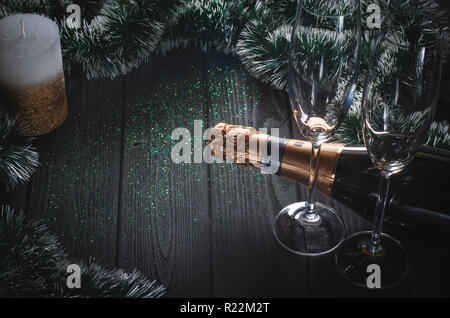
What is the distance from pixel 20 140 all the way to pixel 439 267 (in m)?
0.62

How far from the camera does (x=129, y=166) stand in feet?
2.94

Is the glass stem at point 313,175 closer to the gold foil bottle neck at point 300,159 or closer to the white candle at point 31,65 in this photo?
the gold foil bottle neck at point 300,159

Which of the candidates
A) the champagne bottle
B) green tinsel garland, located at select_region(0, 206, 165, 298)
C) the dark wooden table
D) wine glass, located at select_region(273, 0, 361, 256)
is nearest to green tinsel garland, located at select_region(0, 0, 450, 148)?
the dark wooden table

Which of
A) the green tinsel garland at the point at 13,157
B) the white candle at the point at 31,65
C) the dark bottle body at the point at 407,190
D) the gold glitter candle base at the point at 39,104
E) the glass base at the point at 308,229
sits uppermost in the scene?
the white candle at the point at 31,65

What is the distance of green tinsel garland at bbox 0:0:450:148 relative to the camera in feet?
3.27

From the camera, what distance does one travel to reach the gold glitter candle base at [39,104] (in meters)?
0.89

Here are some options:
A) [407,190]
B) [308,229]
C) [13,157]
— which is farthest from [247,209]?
[13,157]

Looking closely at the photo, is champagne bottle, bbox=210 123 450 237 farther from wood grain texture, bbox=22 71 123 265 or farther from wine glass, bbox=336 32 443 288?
wood grain texture, bbox=22 71 123 265

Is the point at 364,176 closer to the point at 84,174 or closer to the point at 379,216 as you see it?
the point at 379,216

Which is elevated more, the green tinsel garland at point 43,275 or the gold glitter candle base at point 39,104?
the gold glitter candle base at point 39,104

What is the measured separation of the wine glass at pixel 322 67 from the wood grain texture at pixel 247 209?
4 cm

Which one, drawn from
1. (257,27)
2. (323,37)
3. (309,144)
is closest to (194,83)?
(257,27)

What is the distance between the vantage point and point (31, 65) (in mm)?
867

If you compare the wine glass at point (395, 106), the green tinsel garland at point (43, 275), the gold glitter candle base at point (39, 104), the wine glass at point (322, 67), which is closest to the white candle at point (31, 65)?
the gold glitter candle base at point (39, 104)
